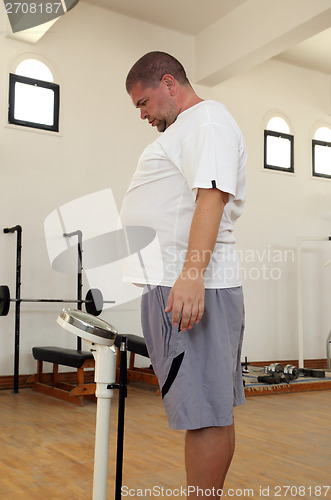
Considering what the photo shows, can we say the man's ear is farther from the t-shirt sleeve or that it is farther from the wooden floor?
the wooden floor

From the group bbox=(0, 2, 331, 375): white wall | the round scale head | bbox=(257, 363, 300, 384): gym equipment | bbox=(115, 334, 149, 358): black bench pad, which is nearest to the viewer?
the round scale head

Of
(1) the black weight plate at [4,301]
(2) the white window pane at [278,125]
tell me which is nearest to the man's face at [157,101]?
(1) the black weight plate at [4,301]

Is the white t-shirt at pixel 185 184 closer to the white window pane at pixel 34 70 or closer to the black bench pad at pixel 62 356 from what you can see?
the black bench pad at pixel 62 356

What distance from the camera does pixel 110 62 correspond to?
5.48m

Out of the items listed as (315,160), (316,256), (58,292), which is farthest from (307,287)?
(58,292)

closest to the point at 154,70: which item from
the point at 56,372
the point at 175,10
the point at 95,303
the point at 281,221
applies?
the point at 95,303

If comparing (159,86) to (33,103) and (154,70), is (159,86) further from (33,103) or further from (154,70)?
(33,103)

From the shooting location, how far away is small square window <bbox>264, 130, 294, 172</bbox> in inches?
256

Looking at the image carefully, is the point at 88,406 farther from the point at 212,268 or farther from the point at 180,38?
the point at 180,38

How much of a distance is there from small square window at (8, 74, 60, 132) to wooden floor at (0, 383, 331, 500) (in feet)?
8.25

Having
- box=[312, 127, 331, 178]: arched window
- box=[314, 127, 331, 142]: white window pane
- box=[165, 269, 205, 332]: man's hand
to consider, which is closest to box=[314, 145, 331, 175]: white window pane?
box=[312, 127, 331, 178]: arched window

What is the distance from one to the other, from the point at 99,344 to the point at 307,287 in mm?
5670

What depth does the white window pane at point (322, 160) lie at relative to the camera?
274 inches

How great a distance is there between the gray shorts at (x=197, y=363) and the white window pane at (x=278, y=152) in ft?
18.0
